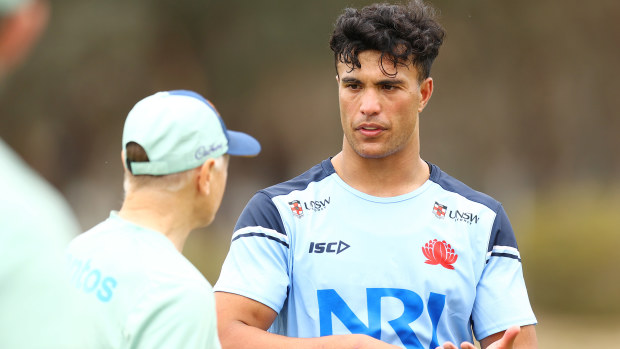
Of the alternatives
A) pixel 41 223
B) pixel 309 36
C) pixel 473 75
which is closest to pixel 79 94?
pixel 309 36

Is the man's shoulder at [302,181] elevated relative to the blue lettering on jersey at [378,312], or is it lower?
elevated

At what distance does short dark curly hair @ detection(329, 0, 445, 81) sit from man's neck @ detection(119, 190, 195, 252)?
3.72ft

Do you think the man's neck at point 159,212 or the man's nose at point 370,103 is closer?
the man's neck at point 159,212

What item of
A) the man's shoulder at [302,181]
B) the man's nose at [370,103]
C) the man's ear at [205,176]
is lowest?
the man's shoulder at [302,181]

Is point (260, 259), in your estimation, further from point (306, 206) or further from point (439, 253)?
point (439, 253)

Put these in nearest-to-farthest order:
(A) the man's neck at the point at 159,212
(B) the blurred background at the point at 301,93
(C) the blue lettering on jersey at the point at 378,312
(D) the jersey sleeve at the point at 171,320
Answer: (D) the jersey sleeve at the point at 171,320 → (A) the man's neck at the point at 159,212 → (C) the blue lettering on jersey at the point at 378,312 → (B) the blurred background at the point at 301,93

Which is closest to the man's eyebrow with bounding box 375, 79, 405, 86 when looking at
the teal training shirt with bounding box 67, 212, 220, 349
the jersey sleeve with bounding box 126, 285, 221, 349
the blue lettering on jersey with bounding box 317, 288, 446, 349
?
the blue lettering on jersey with bounding box 317, 288, 446, 349

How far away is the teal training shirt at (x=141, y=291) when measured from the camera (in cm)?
175

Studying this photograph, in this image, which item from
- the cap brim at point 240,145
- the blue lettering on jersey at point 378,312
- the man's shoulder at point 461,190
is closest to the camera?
the cap brim at point 240,145

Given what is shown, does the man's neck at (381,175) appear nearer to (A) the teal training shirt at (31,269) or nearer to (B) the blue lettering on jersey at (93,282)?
(B) the blue lettering on jersey at (93,282)

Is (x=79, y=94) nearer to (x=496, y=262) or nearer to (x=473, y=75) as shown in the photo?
(x=473, y=75)

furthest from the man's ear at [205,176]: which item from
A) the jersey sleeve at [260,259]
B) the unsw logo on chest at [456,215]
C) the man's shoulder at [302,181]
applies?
the unsw logo on chest at [456,215]

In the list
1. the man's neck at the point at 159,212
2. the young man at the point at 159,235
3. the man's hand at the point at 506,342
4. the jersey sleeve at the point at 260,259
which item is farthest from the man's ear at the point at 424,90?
the man's neck at the point at 159,212

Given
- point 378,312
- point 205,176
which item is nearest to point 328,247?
point 378,312
